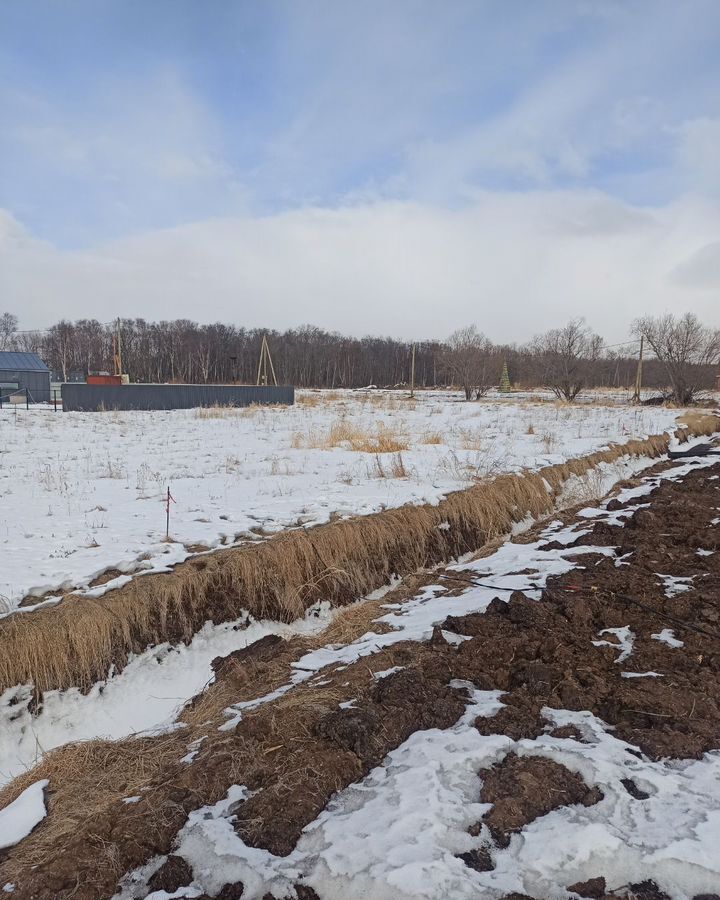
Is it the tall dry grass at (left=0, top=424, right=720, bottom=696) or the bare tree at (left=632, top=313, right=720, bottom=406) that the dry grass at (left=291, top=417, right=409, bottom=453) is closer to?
the tall dry grass at (left=0, top=424, right=720, bottom=696)

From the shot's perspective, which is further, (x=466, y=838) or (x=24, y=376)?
(x=24, y=376)

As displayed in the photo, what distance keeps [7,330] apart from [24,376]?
2820 inches

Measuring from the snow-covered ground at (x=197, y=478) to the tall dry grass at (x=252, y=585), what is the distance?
29cm

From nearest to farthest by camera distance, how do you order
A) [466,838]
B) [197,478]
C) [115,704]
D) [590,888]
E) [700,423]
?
[590,888], [466,838], [115,704], [197,478], [700,423]

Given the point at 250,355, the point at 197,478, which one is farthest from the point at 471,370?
the point at 250,355

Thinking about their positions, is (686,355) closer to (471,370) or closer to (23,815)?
(471,370)

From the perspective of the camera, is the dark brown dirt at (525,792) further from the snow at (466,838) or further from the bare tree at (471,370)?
the bare tree at (471,370)

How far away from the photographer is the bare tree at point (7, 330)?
290 ft

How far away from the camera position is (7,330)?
300 ft

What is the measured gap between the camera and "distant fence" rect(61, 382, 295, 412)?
75.1 feet

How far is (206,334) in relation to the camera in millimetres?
80062

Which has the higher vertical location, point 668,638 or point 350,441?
point 350,441

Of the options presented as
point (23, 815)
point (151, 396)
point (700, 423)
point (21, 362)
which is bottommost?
point (23, 815)

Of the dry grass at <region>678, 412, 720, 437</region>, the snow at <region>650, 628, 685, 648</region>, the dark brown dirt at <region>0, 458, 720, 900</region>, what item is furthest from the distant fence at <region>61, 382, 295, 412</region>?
the snow at <region>650, 628, 685, 648</region>
